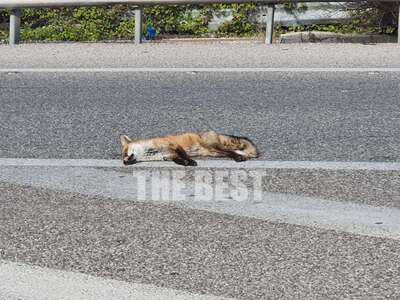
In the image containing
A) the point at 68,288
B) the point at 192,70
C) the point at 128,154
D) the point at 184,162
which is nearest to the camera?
the point at 68,288

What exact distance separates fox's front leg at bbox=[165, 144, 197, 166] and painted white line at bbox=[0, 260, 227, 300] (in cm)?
181

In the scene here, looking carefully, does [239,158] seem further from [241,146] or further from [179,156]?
[179,156]

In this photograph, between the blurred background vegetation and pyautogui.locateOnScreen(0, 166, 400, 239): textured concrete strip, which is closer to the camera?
pyautogui.locateOnScreen(0, 166, 400, 239): textured concrete strip

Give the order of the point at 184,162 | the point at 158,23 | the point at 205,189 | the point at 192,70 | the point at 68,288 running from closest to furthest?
the point at 68,288, the point at 205,189, the point at 184,162, the point at 192,70, the point at 158,23

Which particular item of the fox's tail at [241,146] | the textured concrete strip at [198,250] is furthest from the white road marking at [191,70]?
the textured concrete strip at [198,250]

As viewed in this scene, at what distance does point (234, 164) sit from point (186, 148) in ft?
1.01

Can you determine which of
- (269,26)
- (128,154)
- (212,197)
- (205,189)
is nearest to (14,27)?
(269,26)

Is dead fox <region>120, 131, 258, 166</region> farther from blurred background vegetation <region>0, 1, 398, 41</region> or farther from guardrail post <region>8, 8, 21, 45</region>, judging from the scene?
blurred background vegetation <region>0, 1, 398, 41</region>

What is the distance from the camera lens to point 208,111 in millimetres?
7613

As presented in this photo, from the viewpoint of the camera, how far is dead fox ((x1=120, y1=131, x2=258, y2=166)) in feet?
19.1

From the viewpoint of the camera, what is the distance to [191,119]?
728cm

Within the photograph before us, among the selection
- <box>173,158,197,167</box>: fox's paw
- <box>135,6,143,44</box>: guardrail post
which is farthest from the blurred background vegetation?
<box>173,158,197,167</box>: fox's paw

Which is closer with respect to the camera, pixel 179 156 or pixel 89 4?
pixel 179 156

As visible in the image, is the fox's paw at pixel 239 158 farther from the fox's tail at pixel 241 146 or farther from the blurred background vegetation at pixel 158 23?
the blurred background vegetation at pixel 158 23
